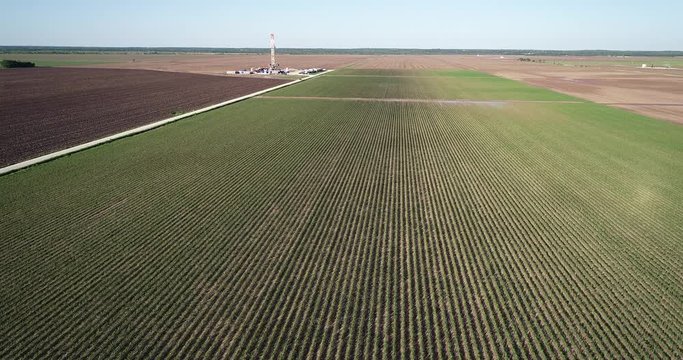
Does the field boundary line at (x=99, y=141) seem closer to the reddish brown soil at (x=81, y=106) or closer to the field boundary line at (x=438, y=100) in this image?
the reddish brown soil at (x=81, y=106)

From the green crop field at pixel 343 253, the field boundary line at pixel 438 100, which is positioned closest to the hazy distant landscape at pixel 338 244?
the green crop field at pixel 343 253

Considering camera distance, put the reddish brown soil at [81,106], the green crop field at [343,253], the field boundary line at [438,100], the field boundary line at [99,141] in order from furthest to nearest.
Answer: the field boundary line at [438,100] < the reddish brown soil at [81,106] < the field boundary line at [99,141] < the green crop field at [343,253]

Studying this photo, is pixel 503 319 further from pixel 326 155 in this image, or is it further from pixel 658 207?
pixel 326 155

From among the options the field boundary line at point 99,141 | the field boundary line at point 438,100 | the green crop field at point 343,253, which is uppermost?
the field boundary line at point 438,100

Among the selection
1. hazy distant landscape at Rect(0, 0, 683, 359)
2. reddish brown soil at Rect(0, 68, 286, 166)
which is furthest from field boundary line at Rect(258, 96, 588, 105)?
hazy distant landscape at Rect(0, 0, 683, 359)

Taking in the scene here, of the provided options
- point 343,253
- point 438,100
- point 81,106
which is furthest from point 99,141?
point 438,100

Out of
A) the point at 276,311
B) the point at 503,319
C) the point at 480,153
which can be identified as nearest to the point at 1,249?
the point at 276,311
